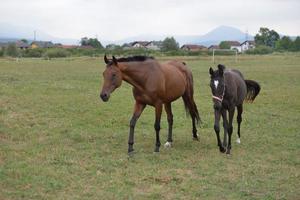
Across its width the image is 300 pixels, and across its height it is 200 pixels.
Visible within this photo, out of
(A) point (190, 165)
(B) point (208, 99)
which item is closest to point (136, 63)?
(A) point (190, 165)

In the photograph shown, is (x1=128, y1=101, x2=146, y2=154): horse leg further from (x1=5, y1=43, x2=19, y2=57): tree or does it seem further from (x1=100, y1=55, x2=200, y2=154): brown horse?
(x1=5, y1=43, x2=19, y2=57): tree

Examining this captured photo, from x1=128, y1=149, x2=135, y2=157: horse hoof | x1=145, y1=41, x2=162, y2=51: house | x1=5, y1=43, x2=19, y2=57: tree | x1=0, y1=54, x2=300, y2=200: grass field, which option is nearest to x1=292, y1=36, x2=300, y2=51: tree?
x1=145, y1=41, x2=162, y2=51: house

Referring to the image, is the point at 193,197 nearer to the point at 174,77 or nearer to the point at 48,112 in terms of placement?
the point at 174,77

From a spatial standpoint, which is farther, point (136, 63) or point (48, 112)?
point (48, 112)

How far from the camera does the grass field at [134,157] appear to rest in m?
6.96

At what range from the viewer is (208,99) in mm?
18797

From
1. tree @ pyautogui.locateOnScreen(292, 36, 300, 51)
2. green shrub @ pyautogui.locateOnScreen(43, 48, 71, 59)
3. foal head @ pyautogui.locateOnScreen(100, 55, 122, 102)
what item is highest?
tree @ pyautogui.locateOnScreen(292, 36, 300, 51)

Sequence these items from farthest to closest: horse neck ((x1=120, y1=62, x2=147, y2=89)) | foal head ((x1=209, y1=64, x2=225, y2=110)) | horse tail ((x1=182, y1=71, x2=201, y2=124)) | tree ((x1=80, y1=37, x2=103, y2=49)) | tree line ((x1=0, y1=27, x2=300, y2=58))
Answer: tree ((x1=80, y1=37, x2=103, y2=49)) < tree line ((x1=0, y1=27, x2=300, y2=58)) < horse tail ((x1=182, y1=71, x2=201, y2=124)) < horse neck ((x1=120, y1=62, x2=147, y2=89)) < foal head ((x1=209, y1=64, x2=225, y2=110))

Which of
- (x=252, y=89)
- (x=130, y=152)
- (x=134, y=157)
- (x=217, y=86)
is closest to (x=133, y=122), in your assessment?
(x=130, y=152)

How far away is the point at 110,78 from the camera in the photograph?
8859mm

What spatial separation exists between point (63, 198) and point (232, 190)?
269 centimetres

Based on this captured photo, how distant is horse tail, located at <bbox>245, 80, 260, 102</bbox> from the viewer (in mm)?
11609

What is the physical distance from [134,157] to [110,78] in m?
1.72

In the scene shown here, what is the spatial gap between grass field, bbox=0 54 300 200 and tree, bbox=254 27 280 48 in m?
122
